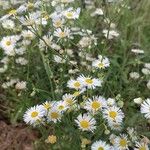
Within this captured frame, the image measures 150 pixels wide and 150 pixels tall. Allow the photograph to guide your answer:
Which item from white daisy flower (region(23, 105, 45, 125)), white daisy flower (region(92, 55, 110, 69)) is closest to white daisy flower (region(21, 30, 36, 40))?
white daisy flower (region(92, 55, 110, 69))

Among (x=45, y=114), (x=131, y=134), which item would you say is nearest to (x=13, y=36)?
(x=45, y=114)

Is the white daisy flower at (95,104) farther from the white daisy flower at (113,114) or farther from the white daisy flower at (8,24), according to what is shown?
the white daisy flower at (8,24)

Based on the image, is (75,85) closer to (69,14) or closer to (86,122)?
(86,122)

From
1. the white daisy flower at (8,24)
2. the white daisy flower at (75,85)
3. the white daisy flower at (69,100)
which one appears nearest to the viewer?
the white daisy flower at (69,100)

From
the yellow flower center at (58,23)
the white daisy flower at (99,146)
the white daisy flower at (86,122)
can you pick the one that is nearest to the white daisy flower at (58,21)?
the yellow flower center at (58,23)

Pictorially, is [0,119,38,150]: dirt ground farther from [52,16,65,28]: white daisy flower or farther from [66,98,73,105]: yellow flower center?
[52,16,65,28]: white daisy flower

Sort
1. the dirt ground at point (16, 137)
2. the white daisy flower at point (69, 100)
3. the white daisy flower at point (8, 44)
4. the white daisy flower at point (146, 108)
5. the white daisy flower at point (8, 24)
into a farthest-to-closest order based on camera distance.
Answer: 1. the white daisy flower at point (8, 24)
2. the white daisy flower at point (8, 44)
3. the dirt ground at point (16, 137)
4. the white daisy flower at point (69, 100)
5. the white daisy flower at point (146, 108)

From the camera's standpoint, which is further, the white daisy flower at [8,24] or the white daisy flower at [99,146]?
the white daisy flower at [8,24]
